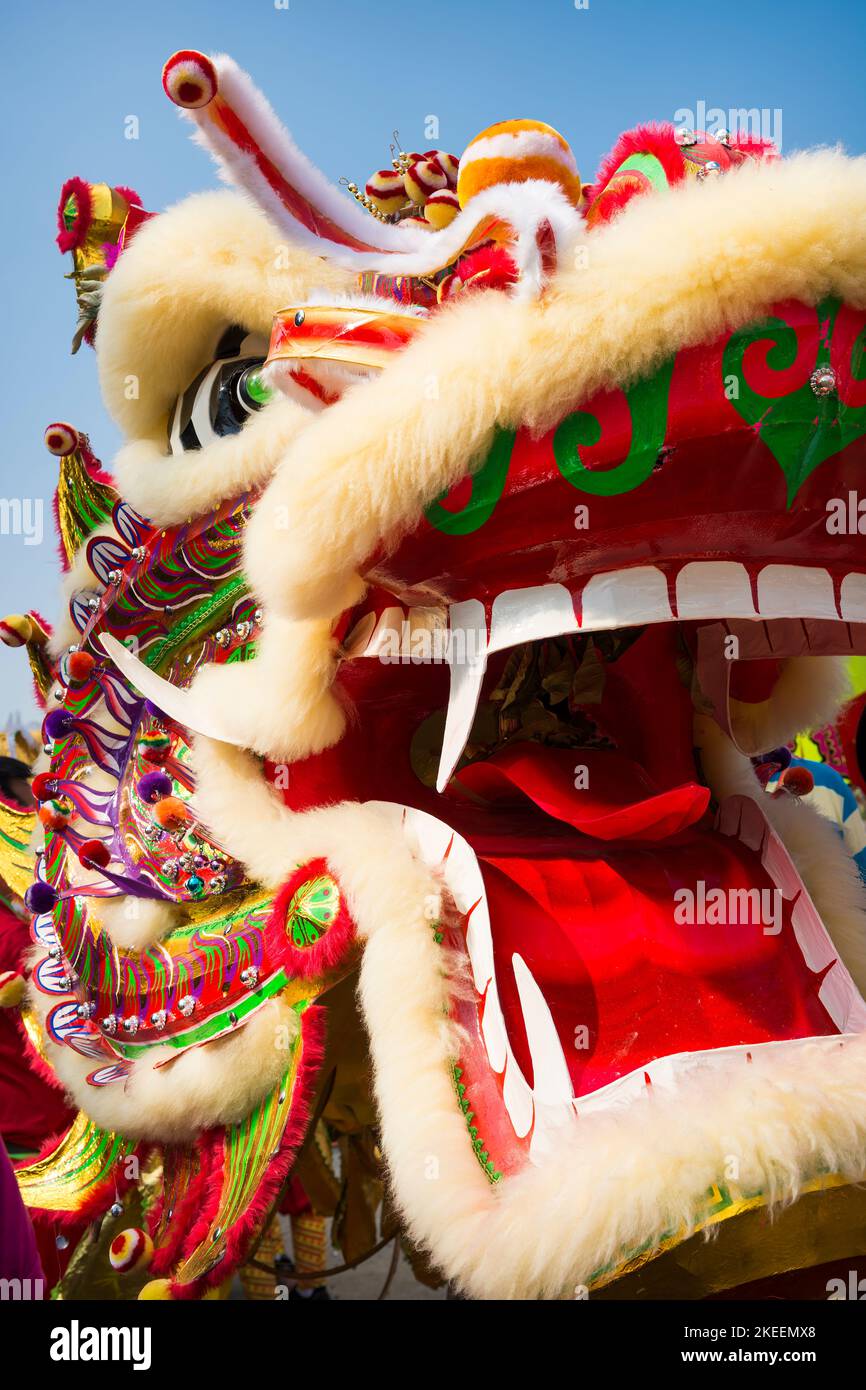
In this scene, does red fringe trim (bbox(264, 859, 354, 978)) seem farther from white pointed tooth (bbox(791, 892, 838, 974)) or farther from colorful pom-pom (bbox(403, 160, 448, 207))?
colorful pom-pom (bbox(403, 160, 448, 207))

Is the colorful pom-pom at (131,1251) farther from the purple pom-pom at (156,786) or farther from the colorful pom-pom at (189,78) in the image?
the colorful pom-pom at (189,78)

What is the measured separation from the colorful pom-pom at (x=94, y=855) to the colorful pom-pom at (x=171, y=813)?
0.41ft

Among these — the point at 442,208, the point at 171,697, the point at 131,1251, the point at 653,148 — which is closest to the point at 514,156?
the point at 653,148

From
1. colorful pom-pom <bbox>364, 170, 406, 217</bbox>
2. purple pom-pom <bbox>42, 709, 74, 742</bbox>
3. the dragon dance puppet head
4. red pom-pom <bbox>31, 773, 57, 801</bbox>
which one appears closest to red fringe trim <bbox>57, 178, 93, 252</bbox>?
the dragon dance puppet head

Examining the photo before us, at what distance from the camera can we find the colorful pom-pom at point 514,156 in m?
1.54

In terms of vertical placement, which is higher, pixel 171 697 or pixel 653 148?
pixel 653 148

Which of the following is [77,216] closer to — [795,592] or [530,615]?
[530,615]

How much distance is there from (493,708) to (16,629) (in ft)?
4.39

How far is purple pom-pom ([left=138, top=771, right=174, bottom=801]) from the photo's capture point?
2090 millimetres

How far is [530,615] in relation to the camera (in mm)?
1499

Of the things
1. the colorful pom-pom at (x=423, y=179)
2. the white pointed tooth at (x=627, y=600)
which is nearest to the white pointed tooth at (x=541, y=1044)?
the white pointed tooth at (x=627, y=600)

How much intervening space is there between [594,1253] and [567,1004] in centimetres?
35
